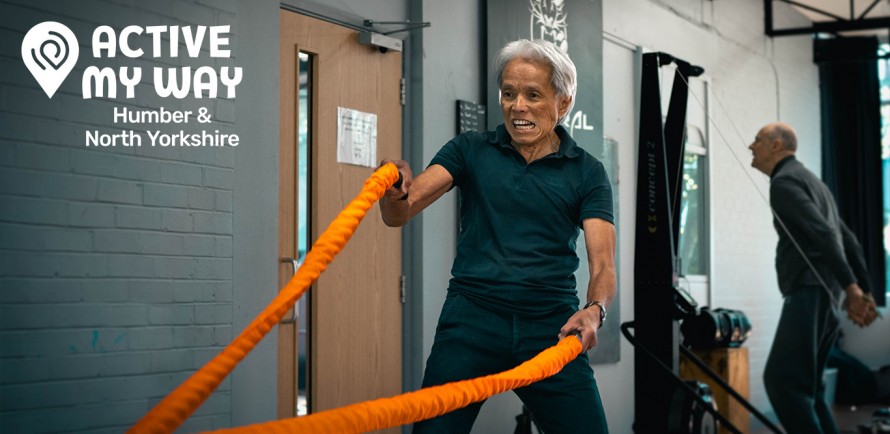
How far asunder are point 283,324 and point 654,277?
4.95 feet

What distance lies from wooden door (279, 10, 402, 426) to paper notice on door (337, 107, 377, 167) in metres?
0.02

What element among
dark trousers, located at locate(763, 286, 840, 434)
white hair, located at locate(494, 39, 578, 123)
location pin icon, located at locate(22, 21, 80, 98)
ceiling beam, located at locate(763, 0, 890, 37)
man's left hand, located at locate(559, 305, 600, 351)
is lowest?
dark trousers, located at locate(763, 286, 840, 434)

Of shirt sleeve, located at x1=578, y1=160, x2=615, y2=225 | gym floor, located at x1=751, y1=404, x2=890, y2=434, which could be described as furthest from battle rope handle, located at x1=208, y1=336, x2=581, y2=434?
gym floor, located at x1=751, y1=404, x2=890, y2=434

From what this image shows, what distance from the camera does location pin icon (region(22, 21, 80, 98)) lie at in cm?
301

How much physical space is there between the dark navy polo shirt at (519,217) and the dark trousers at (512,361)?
0.04 metres

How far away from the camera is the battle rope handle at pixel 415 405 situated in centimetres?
172

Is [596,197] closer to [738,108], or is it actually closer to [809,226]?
[809,226]

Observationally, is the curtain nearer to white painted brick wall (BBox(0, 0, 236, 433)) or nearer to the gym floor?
the gym floor

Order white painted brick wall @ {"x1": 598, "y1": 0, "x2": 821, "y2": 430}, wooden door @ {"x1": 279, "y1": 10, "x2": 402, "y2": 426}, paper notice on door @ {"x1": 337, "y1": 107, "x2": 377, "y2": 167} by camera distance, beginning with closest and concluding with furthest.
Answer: wooden door @ {"x1": 279, "y1": 10, "x2": 402, "y2": 426} → paper notice on door @ {"x1": 337, "y1": 107, "x2": 377, "y2": 167} → white painted brick wall @ {"x1": 598, "y1": 0, "x2": 821, "y2": 430}

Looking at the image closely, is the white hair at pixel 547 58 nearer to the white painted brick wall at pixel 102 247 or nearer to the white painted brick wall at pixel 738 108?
the white painted brick wall at pixel 102 247

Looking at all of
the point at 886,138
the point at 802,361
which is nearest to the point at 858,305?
the point at 802,361

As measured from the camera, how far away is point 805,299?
5449mm

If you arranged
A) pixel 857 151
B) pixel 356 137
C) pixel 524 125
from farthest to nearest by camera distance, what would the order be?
pixel 857 151, pixel 356 137, pixel 524 125

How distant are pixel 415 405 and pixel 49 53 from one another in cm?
175
